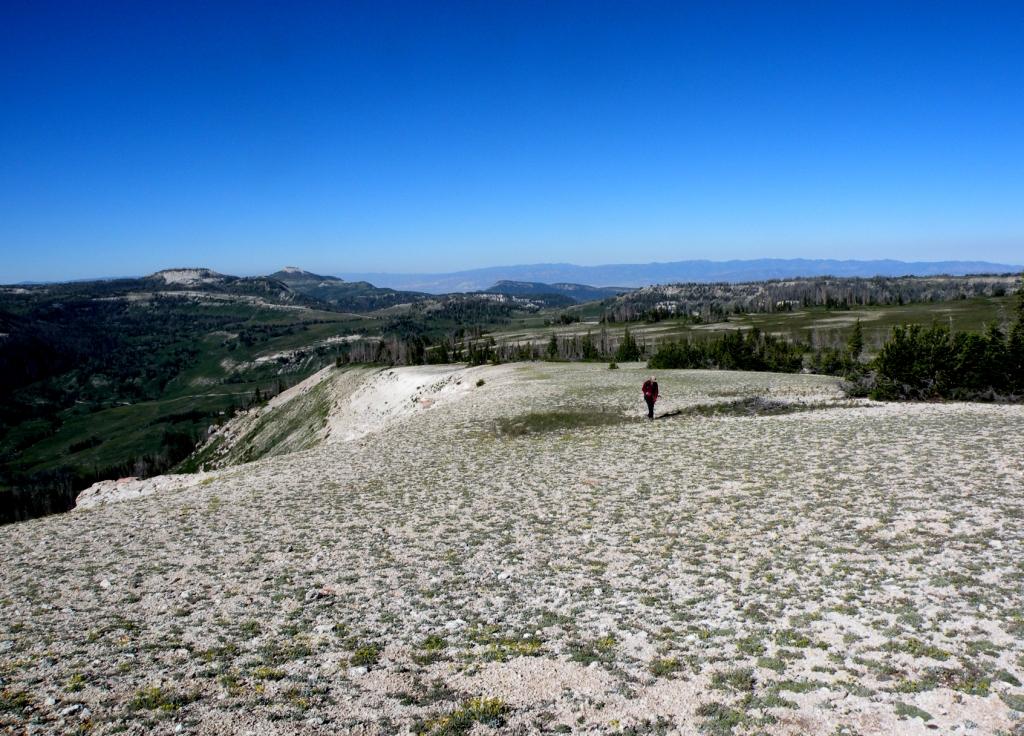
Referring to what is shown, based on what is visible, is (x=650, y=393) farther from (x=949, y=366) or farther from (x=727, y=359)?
(x=727, y=359)

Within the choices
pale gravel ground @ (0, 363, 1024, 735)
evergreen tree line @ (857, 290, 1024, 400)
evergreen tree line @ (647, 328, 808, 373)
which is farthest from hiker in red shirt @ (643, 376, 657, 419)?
evergreen tree line @ (647, 328, 808, 373)

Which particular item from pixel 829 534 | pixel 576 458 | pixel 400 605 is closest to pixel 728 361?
pixel 576 458

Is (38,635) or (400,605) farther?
(400,605)

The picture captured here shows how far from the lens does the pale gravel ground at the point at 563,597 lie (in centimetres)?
889

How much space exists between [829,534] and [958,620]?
17.0ft

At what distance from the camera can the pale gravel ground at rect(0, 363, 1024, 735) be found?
8.89 meters

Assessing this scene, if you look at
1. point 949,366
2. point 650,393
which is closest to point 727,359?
point 949,366

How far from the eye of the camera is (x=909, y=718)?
7.93m

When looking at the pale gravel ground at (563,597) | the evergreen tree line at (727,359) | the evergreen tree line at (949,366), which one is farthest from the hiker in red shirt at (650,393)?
the evergreen tree line at (727,359)

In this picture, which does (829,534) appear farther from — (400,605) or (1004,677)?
(400,605)

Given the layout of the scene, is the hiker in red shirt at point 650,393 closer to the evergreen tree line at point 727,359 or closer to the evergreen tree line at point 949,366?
the evergreen tree line at point 949,366

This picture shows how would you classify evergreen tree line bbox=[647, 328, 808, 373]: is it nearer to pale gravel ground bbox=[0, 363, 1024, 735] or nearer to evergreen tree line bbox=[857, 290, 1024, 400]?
evergreen tree line bbox=[857, 290, 1024, 400]

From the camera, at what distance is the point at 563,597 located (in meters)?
13.2

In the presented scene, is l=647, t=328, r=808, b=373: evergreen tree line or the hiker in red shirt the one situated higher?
the hiker in red shirt
